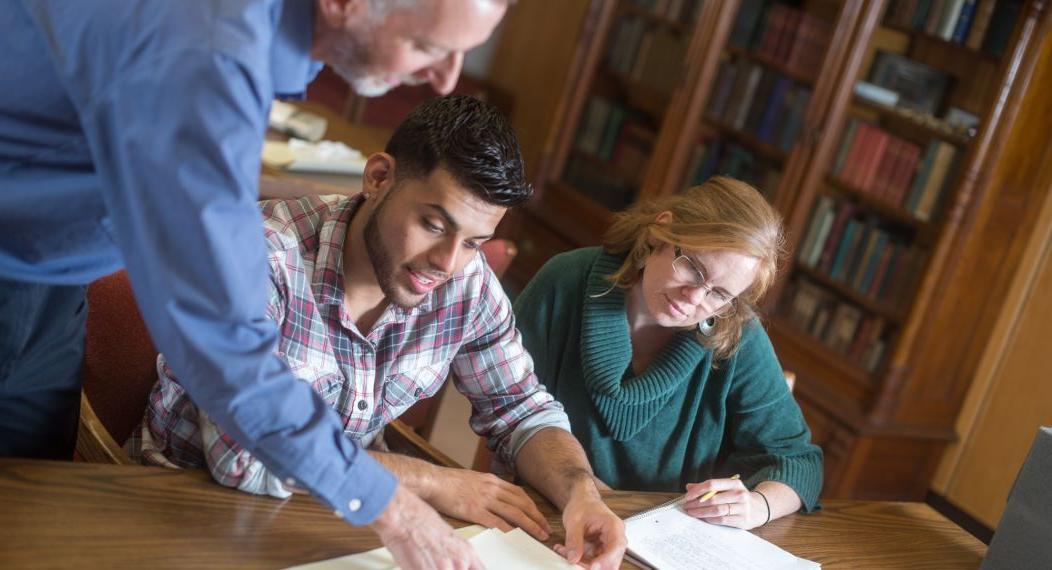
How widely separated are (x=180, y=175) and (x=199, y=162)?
0.8 inches

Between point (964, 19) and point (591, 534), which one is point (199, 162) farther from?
point (964, 19)

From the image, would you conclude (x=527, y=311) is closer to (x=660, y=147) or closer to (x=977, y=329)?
(x=977, y=329)

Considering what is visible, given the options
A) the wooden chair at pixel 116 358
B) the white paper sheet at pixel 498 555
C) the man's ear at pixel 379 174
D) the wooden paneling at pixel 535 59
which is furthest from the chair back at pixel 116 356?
the wooden paneling at pixel 535 59

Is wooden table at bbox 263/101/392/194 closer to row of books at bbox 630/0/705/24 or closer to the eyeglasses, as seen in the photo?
the eyeglasses

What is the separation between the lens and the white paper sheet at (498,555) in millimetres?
1246

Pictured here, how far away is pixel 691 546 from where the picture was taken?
156cm

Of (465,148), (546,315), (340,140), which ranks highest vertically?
(465,148)

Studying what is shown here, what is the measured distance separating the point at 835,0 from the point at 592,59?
44.8 inches

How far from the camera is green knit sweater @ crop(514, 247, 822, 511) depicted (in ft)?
6.37

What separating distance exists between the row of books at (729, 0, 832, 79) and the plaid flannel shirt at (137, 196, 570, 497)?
2526 millimetres

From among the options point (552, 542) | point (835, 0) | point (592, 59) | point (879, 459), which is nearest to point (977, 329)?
point (879, 459)

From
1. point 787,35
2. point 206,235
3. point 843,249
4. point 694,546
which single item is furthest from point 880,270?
point 206,235

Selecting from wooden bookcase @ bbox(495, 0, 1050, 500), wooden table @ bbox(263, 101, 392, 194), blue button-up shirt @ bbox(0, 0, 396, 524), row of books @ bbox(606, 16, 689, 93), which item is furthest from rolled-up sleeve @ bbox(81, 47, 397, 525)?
row of books @ bbox(606, 16, 689, 93)

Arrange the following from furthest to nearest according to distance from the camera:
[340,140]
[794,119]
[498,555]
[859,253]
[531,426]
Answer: [794,119] < [859,253] < [340,140] < [531,426] < [498,555]
